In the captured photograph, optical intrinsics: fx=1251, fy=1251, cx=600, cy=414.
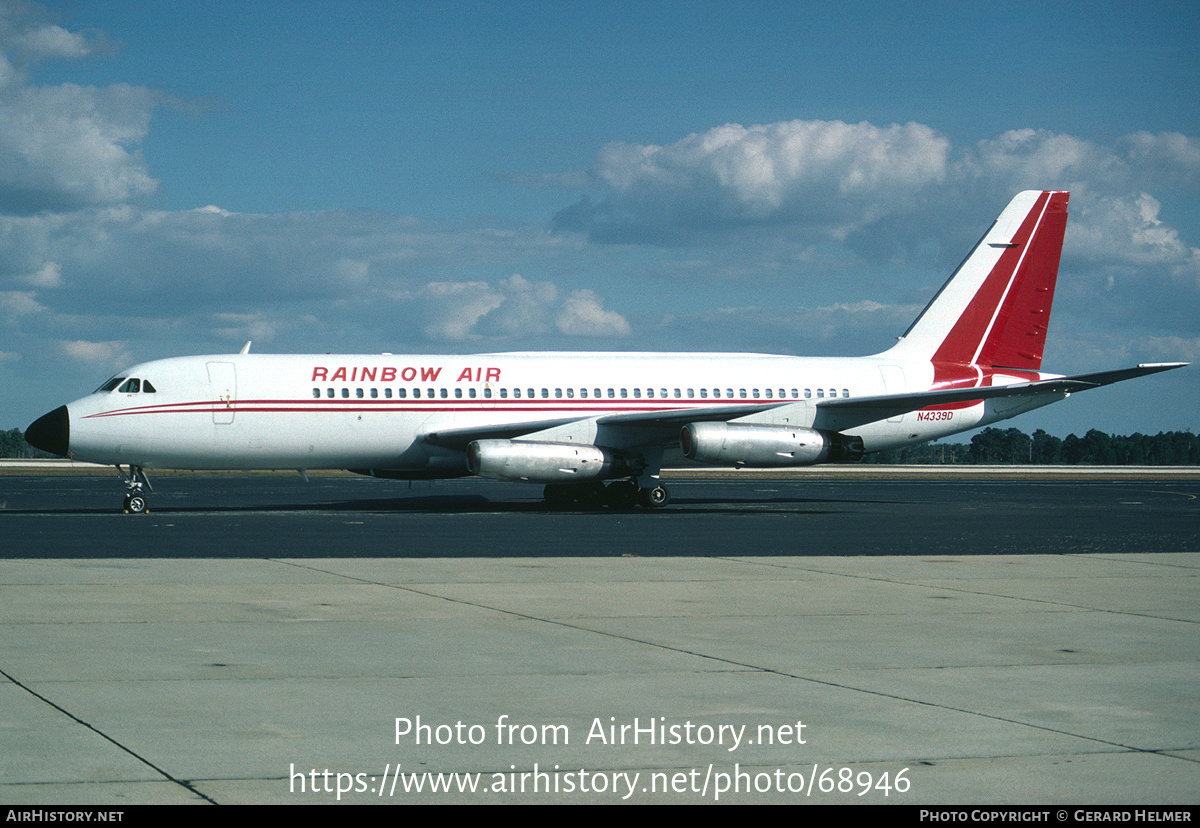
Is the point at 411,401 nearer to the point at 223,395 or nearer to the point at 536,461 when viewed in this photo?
the point at 536,461

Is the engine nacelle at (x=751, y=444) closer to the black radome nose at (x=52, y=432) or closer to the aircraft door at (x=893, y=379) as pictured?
the aircraft door at (x=893, y=379)

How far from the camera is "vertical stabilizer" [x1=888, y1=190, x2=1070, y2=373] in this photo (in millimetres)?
36125

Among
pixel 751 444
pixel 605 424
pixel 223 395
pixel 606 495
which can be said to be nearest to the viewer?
pixel 223 395

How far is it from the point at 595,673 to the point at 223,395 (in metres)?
22.5

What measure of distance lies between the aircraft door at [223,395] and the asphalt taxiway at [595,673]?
9486 mm

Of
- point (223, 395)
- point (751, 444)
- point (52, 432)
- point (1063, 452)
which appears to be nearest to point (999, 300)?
point (751, 444)

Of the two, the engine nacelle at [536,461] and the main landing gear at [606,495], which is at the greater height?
the engine nacelle at [536,461]

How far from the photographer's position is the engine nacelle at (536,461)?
1134 inches

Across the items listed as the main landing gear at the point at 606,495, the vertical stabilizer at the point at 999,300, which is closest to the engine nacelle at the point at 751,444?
the main landing gear at the point at 606,495

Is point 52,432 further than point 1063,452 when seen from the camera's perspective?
No

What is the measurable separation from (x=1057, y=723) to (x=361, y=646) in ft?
17.4

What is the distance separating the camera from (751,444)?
98.6 feet

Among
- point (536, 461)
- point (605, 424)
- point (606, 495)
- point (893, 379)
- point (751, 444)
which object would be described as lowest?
point (606, 495)
